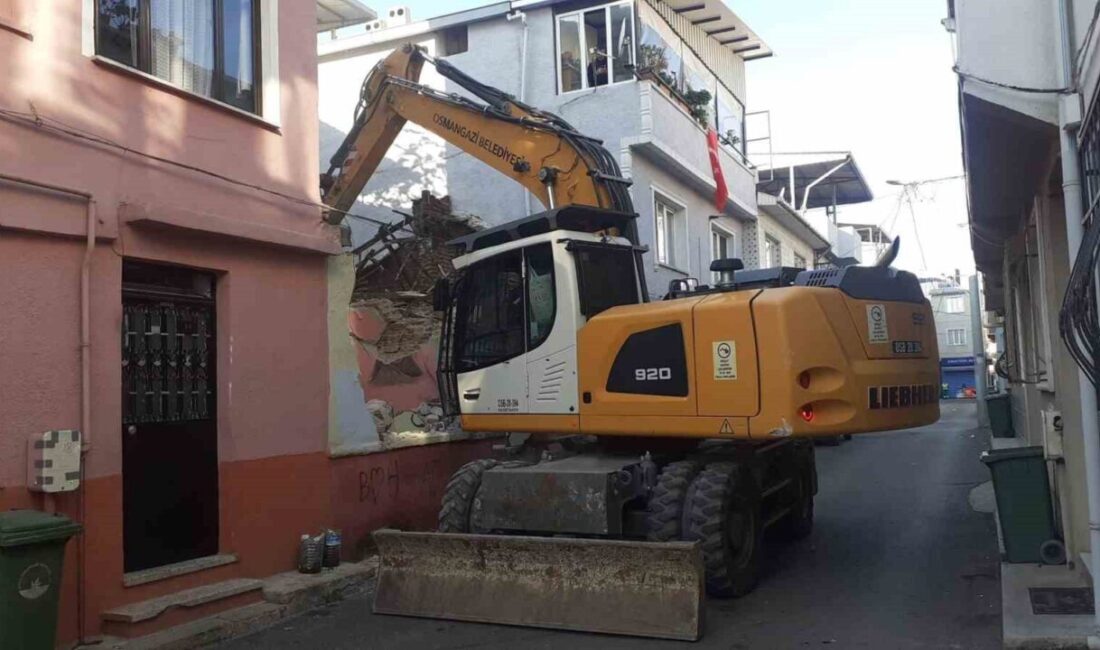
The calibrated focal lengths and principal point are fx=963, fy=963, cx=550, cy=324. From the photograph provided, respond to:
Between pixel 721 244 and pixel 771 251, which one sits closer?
pixel 721 244

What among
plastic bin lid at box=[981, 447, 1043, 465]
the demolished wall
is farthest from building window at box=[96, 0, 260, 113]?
Result: plastic bin lid at box=[981, 447, 1043, 465]

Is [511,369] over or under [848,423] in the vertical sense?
over

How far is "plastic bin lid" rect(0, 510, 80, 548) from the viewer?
212 inches

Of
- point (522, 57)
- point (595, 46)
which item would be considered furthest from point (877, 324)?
point (522, 57)

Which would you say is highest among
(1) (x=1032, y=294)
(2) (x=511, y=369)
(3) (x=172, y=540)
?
(1) (x=1032, y=294)

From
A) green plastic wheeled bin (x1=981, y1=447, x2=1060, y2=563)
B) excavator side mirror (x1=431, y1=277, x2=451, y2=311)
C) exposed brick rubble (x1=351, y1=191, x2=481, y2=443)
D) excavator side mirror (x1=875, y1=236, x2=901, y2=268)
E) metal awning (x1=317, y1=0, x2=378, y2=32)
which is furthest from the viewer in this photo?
metal awning (x1=317, y1=0, x2=378, y2=32)

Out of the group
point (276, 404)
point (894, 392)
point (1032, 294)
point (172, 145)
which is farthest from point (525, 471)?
point (1032, 294)

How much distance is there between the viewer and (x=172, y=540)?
753 cm

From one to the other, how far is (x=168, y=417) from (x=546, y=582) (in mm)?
3244

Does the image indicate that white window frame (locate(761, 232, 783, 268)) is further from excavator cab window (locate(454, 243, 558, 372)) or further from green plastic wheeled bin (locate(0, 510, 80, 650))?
green plastic wheeled bin (locate(0, 510, 80, 650))

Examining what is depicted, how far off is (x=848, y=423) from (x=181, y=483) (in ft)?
16.9

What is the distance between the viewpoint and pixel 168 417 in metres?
7.55

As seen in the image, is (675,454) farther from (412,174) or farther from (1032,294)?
(412,174)

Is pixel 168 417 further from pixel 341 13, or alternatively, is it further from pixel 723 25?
pixel 723 25
